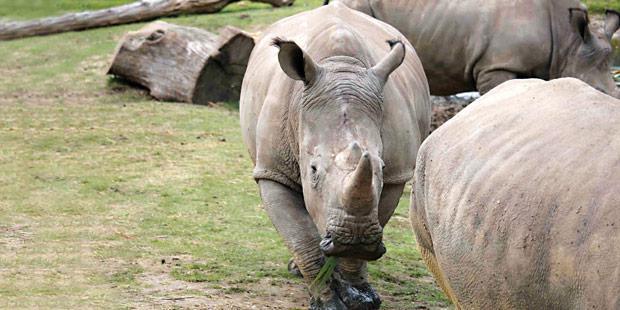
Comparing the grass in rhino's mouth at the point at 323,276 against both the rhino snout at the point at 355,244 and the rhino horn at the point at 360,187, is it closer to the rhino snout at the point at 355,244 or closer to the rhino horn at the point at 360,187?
the rhino snout at the point at 355,244

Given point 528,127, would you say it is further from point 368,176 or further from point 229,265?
point 229,265

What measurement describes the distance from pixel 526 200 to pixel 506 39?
6.59 m

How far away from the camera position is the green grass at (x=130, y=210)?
259 inches

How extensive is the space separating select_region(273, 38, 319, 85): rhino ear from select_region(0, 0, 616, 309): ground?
1238 mm

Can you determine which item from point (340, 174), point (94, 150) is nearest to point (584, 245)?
point (340, 174)

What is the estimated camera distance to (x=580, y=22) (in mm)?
9742

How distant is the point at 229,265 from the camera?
284 inches

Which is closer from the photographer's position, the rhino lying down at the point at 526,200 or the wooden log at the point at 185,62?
the rhino lying down at the point at 526,200

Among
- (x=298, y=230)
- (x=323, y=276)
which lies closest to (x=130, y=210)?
(x=298, y=230)

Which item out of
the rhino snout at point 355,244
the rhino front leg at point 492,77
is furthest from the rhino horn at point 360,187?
the rhino front leg at point 492,77

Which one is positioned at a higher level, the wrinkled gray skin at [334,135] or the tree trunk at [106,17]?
the wrinkled gray skin at [334,135]

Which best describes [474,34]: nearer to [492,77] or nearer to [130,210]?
[492,77]

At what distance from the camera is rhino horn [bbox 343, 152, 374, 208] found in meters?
4.96

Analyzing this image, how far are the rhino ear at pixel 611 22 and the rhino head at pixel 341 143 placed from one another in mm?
4445
